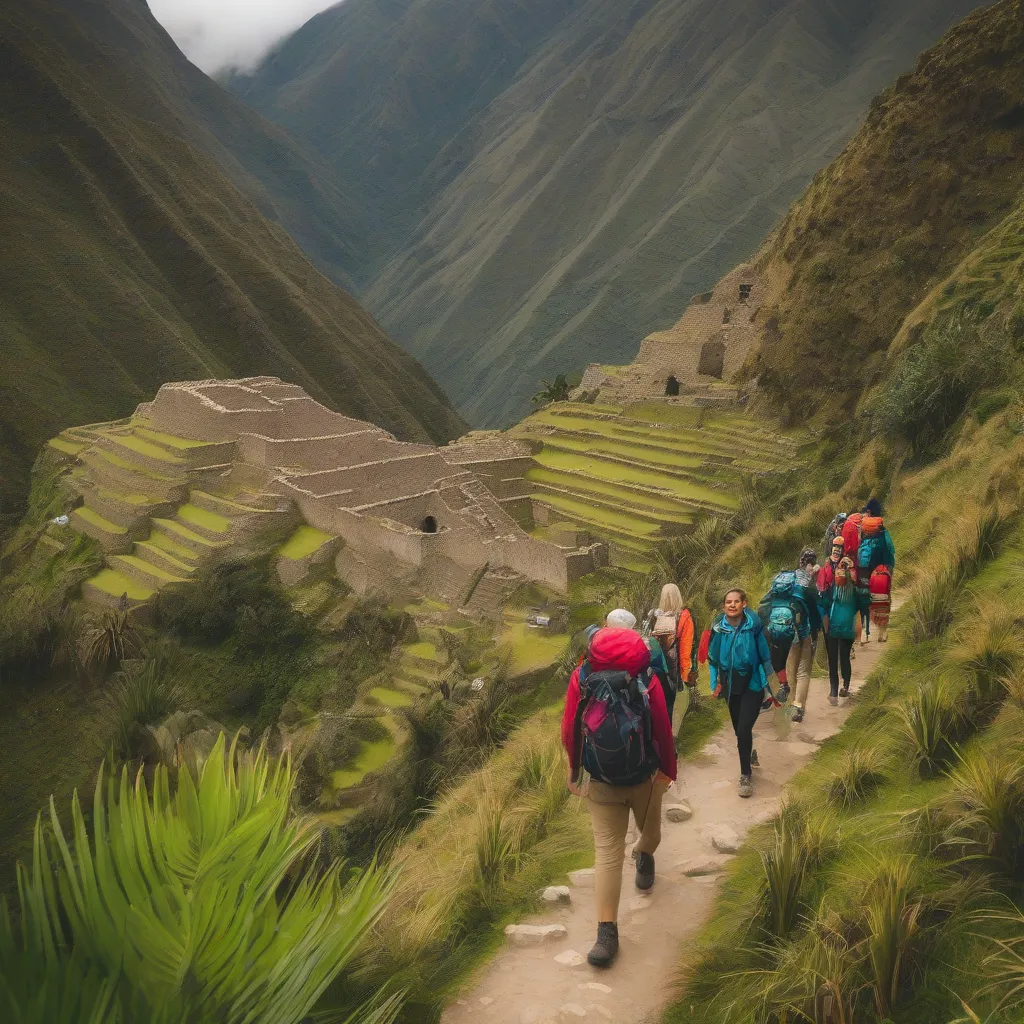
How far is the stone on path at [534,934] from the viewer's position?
4746 millimetres

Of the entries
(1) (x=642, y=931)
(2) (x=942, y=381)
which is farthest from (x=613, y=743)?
(2) (x=942, y=381)

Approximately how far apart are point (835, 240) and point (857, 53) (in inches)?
2292

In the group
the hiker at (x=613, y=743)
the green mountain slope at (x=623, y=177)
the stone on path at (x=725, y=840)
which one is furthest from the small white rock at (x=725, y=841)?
the green mountain slope at (x=623, y=177)

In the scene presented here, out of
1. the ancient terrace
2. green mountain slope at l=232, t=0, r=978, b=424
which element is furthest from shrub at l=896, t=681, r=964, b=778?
green mountain slope at l=232, t=0, r=978, b=424

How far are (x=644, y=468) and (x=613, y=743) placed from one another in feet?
61.2

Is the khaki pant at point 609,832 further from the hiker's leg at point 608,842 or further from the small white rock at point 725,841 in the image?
the small white rock at point 725,841

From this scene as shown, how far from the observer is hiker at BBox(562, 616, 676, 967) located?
422cm

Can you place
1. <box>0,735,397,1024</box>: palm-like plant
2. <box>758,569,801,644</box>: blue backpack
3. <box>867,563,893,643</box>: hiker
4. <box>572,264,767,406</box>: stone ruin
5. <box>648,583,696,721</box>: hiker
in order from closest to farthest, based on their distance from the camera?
<box>0,735,397,1024</box>: palm-like plant, <box>648,583,696,721</box>: hiker, <box>758,569,801,644</box>: blue backpack, <box>867,563,893,643</box>: hiker, <box>572,264,767,406</box>: stone ruin

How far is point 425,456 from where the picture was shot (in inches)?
900

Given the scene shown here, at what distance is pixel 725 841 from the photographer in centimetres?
527

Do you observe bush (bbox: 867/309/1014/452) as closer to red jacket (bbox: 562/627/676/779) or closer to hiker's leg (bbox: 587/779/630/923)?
red jacket (bbox: 562/627/676/779)

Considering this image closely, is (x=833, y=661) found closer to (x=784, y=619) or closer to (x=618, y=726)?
(x=784, y=619)

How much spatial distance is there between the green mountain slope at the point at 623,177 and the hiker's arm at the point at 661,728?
62.0 m

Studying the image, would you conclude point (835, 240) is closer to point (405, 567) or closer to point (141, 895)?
point (405, 567)
